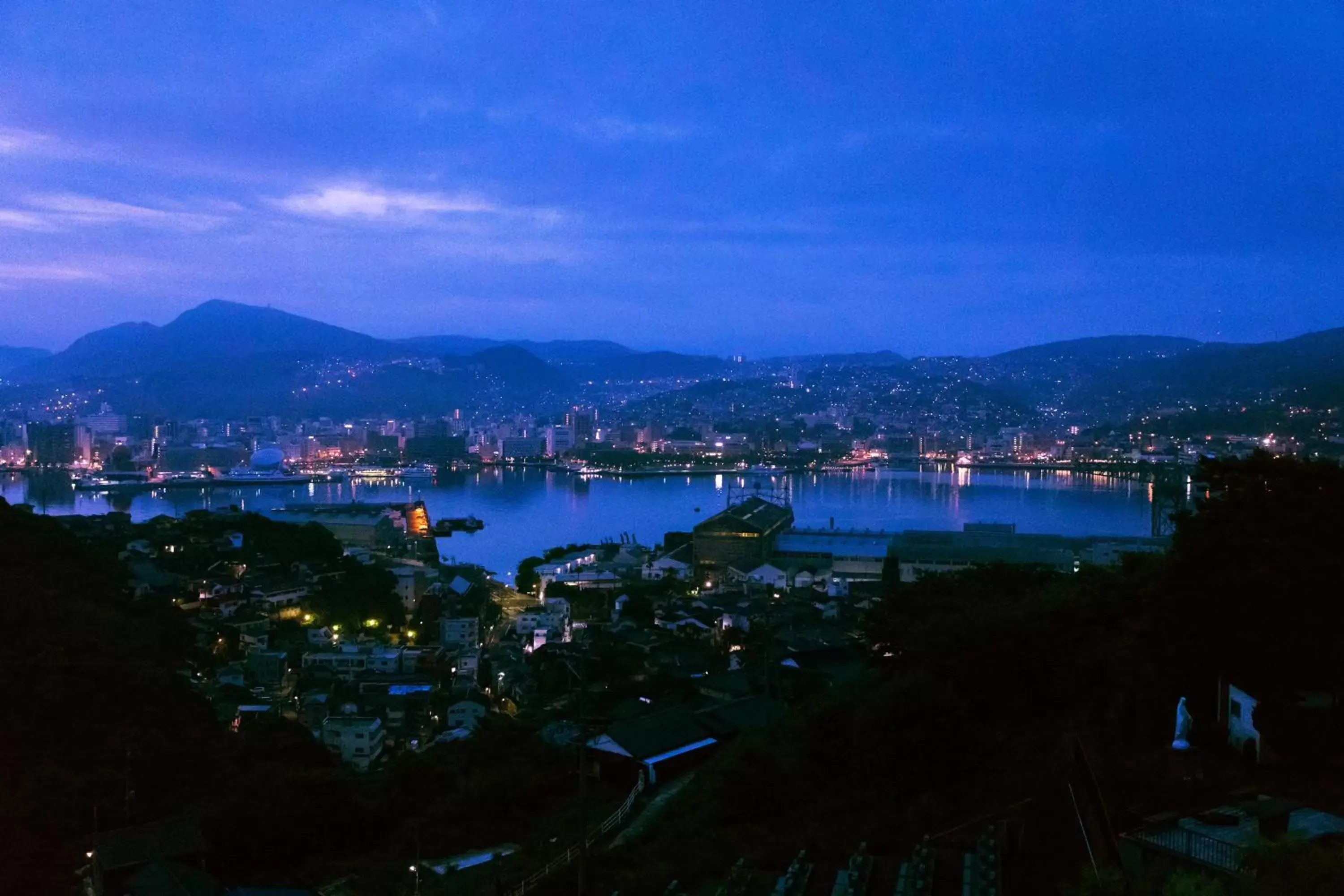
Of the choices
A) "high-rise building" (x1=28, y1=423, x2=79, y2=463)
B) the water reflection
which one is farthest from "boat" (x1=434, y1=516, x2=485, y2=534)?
"high-rise building" (x1=28, y1=423, x2=79, y2=463)

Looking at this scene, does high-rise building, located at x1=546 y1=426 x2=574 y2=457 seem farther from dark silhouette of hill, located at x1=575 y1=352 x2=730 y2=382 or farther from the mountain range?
dark silhouette of hill, located at x1=575 y1=352 x2=730 y2=382

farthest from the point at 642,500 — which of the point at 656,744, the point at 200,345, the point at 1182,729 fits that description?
the point at 200,345

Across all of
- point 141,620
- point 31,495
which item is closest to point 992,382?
point 31,495

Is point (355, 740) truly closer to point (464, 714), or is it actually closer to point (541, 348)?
point (464, 714)

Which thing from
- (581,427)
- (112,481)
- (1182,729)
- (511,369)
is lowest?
(112,481)

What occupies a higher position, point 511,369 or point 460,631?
point 511,369
